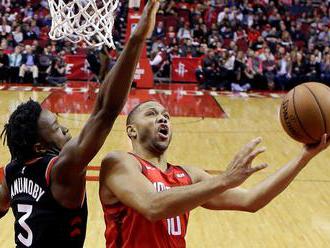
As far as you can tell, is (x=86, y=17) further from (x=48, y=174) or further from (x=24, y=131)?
(x=48, y=174)

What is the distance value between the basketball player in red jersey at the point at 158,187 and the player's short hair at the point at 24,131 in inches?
13.7

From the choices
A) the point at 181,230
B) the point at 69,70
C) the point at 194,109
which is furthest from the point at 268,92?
the point at 181,230

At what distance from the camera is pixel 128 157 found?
2.90 metres

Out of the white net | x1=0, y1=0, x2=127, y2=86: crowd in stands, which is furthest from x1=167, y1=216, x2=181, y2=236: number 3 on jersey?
x1=0, y1=0, x2=127, y2=86: crowd in stands

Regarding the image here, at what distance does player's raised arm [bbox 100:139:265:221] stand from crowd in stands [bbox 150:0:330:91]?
15183mm

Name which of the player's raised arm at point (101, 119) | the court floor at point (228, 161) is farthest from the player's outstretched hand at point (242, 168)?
the court floor at point (228, 161)

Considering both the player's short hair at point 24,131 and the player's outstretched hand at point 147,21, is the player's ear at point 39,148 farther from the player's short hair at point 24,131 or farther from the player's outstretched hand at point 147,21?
the player's outstretched hand at point 147,21

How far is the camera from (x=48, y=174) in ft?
9.02

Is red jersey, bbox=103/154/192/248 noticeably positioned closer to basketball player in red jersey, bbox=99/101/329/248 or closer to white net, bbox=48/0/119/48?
basketball player in red jersey, bbox=99/101/329/248

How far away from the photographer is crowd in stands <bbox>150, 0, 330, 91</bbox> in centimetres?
1798

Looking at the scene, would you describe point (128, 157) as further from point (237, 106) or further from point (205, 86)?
point (205, 86)

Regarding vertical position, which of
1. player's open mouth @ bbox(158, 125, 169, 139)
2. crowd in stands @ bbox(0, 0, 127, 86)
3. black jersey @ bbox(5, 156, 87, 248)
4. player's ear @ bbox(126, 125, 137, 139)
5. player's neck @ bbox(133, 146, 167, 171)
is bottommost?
crowd in stands @ bbox(0, 0, 127, 86)

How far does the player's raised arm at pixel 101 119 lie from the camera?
2344 millimetres

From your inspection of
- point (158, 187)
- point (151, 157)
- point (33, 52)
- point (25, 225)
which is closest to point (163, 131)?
point (151, 157)
